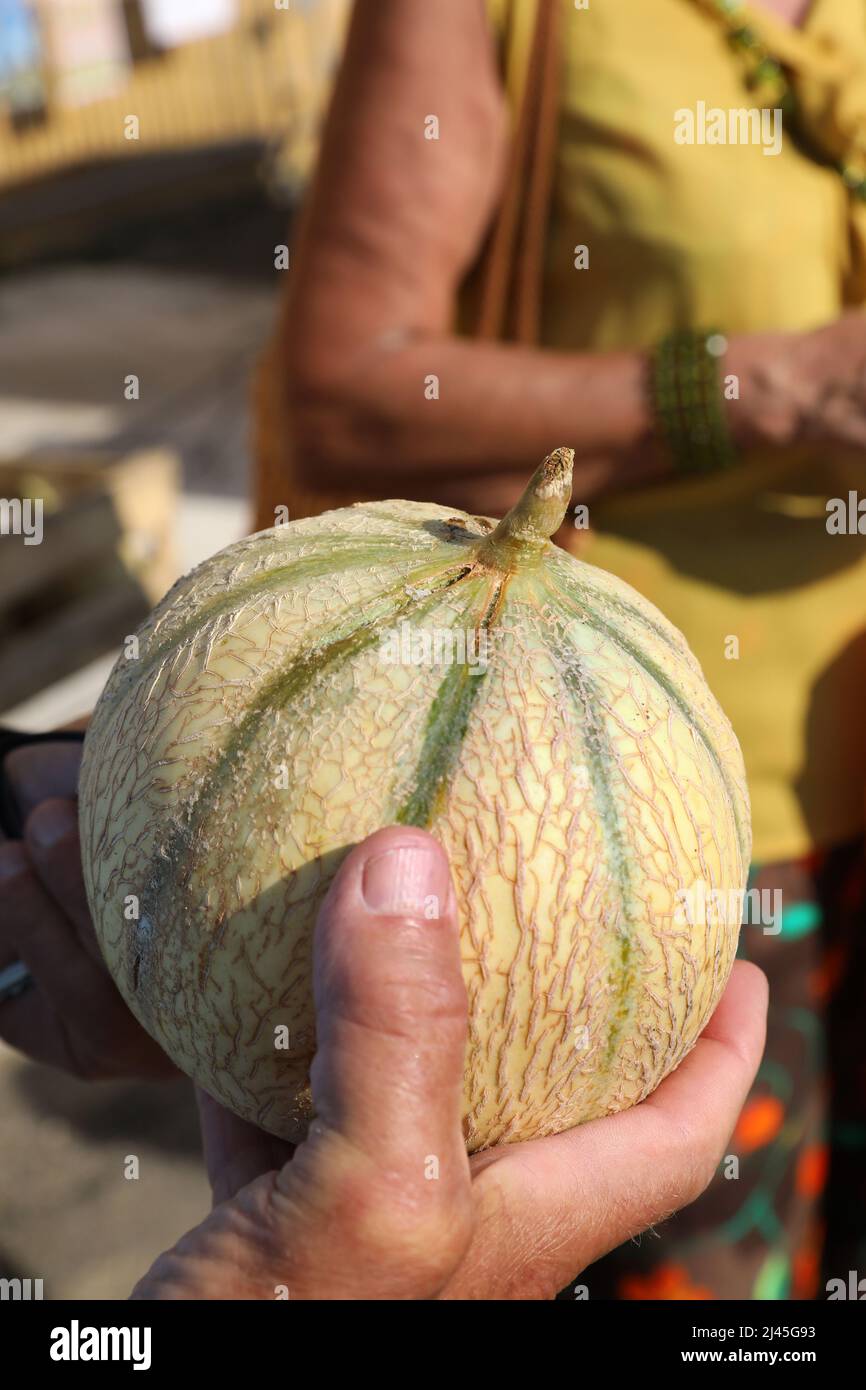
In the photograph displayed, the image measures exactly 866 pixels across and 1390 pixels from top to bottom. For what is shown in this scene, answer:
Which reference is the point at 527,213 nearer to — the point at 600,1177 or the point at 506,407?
the point at 506,407

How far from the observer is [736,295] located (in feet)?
5.79

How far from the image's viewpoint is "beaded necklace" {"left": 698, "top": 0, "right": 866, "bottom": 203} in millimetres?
1721

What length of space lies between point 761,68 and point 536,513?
38.8 inches

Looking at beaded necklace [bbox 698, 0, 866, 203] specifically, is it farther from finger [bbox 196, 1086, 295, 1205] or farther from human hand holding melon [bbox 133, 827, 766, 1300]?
finger [bbox 196, 1086, 295, 1205]

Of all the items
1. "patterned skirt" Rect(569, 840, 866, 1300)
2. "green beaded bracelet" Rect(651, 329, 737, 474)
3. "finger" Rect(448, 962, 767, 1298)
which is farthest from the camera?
"patterned skirt" Rect(569, 840, 866, 1300)

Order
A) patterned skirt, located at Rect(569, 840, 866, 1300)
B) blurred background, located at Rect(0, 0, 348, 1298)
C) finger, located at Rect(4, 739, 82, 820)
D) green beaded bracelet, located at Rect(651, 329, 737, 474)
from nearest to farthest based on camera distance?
finger, located at Rect(4, 739, 82, 820), green beaded bracelet, located at Rect(651, 329, 737, 474), patterned skirt, located at Rect(569, 840, 866, 1300), blurred background, located at Rect(0, 0, 348, 1298)

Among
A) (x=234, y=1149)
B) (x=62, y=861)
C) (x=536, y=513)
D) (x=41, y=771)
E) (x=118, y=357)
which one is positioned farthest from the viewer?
(x=118, y=357)

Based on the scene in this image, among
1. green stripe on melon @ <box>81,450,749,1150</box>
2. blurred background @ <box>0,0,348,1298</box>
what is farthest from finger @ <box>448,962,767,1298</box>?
blurred background @ <box>0,0,348,1298</box>

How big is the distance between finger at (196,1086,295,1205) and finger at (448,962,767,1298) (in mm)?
262

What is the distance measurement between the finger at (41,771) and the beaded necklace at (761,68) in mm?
1278

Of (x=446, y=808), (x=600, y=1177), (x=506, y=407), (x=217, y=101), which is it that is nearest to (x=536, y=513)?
(x=446, y=808)

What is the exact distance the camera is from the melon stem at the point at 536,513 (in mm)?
1096

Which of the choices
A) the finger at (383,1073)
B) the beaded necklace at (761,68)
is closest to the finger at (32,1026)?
the finger at (383,1073)
